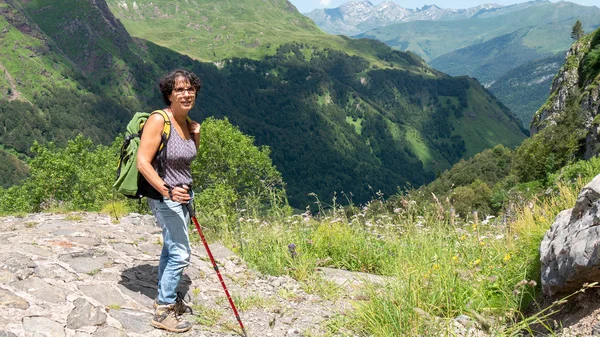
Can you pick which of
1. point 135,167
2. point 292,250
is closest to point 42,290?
point 135,167

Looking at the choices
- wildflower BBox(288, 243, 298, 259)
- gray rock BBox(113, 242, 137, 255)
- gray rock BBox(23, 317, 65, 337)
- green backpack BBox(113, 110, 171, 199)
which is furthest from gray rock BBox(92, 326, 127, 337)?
wildflower BBox(288, 243, 298, 259)

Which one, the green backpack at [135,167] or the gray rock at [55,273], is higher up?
the green backpack at [135,167]

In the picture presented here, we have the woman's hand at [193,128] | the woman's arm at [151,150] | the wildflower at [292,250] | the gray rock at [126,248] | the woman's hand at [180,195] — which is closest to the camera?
the woman's arm at [151,150]

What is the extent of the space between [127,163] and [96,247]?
310 cm

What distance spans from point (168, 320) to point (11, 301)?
6.13 feet

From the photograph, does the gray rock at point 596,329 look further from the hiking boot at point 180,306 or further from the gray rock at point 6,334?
the gray rock at point 6,334

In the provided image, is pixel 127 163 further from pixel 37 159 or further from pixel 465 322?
pixel 37 159

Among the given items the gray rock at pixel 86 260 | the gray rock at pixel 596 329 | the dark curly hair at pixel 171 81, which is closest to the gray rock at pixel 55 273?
the gray rock at pixel 86 260

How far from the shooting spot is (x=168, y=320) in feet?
17.1

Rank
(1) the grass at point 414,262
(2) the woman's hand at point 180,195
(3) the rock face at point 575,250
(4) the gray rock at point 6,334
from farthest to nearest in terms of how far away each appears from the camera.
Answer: (2) the woman's hand at point 180,195, (1) the grass at point 414,262, (4) the gray rock at point 6,334, (3) the rock face at point 575,250

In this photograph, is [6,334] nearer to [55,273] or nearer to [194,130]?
[55,273]

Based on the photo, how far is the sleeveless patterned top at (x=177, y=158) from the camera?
5.35 metres

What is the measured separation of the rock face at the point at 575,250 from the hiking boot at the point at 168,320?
14.0ft

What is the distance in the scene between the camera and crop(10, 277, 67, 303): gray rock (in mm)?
5305
